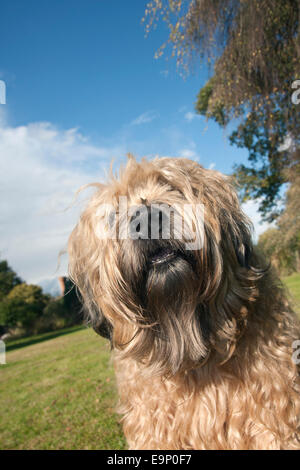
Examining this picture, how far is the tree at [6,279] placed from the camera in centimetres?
2430

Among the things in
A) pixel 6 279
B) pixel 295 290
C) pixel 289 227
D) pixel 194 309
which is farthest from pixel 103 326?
pixel 6 279

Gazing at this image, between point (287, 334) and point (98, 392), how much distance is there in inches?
146

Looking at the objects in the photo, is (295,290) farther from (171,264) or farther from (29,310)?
(29,310)

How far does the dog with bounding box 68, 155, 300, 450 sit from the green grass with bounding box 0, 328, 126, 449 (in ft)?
2.89

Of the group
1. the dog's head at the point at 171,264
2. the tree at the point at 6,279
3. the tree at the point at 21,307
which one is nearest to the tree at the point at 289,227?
the dog's head at the point at 171,264

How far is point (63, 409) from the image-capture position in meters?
4.69

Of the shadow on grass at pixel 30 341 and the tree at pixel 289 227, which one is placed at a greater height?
the tree at pixel 289 227

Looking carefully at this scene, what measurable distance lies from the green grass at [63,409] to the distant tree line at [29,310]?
14.6m

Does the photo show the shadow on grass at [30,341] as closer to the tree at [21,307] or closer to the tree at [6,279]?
the tree at [21,307]

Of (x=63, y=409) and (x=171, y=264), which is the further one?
(x=63, y=409)

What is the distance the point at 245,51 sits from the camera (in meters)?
6.48

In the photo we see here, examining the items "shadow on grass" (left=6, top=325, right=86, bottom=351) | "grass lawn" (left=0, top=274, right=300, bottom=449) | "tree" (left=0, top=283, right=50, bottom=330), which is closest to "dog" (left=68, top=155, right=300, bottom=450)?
"grass lawn" (left=0, top=274, right=300, bottom=449)

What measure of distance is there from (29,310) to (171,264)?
22624 millimetres

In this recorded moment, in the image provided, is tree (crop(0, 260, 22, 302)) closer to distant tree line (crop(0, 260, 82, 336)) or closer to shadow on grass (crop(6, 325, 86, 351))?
distant tree line (crop(0, 260, 82, 336))
